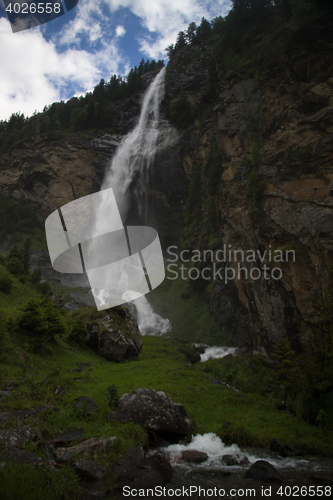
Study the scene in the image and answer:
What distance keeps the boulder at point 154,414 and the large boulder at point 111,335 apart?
11521 millimetres

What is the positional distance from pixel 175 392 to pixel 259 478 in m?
6.32

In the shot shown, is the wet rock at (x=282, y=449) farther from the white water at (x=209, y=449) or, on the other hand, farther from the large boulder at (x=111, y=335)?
the large boulder at (x=111, y=335)

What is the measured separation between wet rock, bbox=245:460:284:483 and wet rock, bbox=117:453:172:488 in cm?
180

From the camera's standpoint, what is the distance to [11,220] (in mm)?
59562

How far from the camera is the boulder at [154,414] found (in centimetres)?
772

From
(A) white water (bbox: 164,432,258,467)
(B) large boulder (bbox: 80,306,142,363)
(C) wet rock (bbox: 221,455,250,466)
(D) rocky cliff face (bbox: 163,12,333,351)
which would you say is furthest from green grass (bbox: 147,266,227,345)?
(C) wet rock (bbox: 221,455,250,466)

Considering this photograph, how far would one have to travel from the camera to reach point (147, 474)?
5.48 metres

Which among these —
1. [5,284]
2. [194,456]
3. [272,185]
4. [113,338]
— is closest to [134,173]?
[272,185]

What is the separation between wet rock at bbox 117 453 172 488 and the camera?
5.23 m

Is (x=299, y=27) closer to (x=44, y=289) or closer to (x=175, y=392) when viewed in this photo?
(x=175, y=392)

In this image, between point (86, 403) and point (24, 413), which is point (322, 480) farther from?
point (24, 413)

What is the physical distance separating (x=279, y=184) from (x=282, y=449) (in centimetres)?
1883

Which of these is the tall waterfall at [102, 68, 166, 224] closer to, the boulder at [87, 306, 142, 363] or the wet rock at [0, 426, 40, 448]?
the boulder at [87, 306, 142, 363]

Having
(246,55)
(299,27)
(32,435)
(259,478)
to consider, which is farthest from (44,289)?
(246,55)
